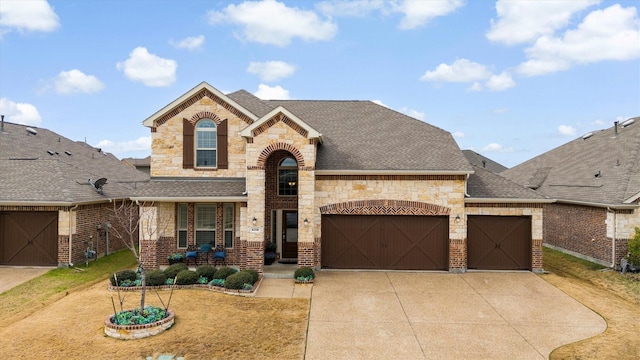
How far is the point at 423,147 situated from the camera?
1730 centimetres

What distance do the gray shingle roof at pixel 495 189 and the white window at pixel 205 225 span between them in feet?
35.5

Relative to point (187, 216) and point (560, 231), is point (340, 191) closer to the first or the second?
point (187, 216)

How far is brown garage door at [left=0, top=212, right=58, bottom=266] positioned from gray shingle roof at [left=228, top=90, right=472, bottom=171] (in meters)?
9.81

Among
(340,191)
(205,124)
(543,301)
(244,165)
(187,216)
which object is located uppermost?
(205,124)

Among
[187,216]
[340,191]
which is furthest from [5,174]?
[340,191]

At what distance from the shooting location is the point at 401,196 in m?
16.0

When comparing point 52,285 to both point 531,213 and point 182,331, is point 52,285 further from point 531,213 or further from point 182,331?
point 531,213

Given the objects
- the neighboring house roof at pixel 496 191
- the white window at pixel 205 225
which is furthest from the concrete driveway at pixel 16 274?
the neighboring house roof at pixel 496 191

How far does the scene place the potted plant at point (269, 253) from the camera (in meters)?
16.3

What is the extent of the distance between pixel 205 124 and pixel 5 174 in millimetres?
10001

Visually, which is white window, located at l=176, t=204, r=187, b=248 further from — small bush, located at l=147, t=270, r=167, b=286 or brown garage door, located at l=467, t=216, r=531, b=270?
brown garage door, located at l=467, t=216, r=531, b=270

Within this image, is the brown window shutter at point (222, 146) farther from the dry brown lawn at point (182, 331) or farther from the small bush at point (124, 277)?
the dry brown lawn at point (182, 331)

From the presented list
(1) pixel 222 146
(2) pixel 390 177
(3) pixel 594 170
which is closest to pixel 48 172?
(1) pixel 222 146

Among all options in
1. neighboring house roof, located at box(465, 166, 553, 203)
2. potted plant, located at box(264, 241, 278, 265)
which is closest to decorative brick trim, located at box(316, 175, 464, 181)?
neighboring house roof, located at box(465, 166, 553, 203)
